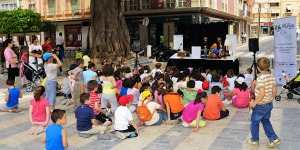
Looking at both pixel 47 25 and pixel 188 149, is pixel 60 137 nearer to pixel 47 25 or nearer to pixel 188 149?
pixel 188 149

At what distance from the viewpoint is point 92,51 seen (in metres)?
21.0

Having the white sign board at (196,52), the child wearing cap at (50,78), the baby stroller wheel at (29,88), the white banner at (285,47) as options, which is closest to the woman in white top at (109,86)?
the child wearing cap at (50,78)

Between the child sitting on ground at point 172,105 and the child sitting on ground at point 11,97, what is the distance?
164 inches

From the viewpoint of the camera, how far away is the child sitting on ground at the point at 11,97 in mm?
9214

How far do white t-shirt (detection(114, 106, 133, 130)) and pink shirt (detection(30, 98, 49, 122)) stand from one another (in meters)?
1.71

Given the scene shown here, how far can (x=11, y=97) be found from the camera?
9359 mm

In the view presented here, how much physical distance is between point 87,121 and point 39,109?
120cm

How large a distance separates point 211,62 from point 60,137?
11.1 metres

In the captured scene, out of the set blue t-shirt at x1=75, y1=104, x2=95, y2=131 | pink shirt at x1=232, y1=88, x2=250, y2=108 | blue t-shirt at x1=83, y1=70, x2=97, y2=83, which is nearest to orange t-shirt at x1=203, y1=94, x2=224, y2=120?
pink shirt at x1=232, y1=88, x2=250, y2=108

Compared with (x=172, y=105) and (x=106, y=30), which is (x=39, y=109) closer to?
(x=172, y=105)

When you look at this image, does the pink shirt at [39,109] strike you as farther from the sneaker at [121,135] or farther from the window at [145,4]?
the window at [145,4]

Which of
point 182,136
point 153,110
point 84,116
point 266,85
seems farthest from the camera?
point 153,110

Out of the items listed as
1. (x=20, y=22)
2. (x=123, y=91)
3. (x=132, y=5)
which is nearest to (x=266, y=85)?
(x=123, y=91)

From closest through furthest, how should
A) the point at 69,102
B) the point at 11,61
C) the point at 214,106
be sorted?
the point at 214,106, the point at 69,102, the point at 11,61
